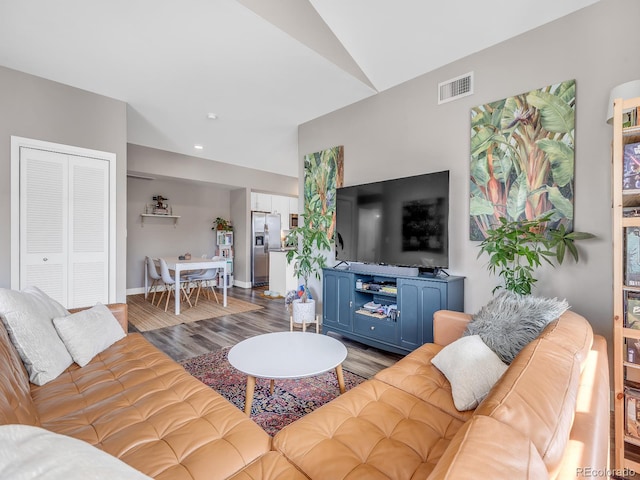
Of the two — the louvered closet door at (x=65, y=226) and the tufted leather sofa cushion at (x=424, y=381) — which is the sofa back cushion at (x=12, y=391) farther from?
the louvered closet door at (x=65, y=226)

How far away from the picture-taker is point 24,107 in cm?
298

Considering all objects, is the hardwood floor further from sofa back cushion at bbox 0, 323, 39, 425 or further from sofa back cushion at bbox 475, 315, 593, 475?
sofa back cushion at bbox 475, 315, 593, 475

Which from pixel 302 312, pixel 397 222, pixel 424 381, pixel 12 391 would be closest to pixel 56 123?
pixel 12 391

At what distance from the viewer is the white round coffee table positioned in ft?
5.61

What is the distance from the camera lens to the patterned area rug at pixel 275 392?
1.96 m

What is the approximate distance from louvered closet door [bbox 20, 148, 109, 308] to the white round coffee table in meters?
2.45

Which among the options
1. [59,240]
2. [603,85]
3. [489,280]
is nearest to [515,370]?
[489,280]

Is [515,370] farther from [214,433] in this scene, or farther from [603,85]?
[603,85]

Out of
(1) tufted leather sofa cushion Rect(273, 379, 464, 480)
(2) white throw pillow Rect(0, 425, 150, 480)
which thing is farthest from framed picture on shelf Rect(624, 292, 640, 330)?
(2) white throw pillow Rect(0, 425, 150, 480)

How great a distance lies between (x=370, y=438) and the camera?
3.78 feet

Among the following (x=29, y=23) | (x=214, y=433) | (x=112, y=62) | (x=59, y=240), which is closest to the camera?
(x=214, y=433)

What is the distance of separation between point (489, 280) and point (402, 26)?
2362mm

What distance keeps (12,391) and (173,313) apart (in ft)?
12.2

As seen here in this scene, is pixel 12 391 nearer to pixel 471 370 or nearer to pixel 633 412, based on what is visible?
pixel 471 370
